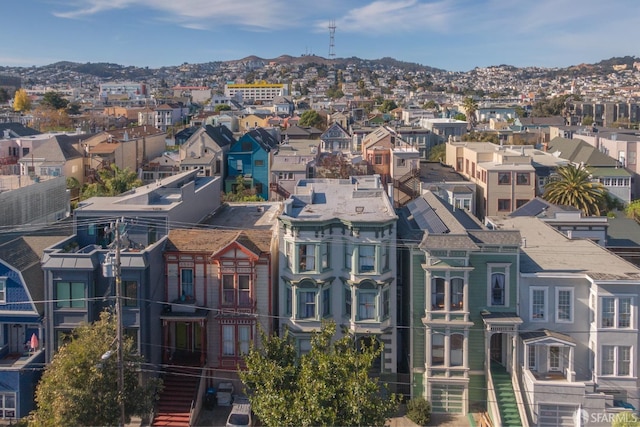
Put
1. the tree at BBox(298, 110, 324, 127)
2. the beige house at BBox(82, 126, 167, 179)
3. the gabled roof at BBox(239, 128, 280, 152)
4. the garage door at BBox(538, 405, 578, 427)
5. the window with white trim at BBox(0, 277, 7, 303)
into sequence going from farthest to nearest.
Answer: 1. the tree at BBox(298, 110, 324, 127)
2. the gabled roof at BBox(239, 128, 280, 152)
3. the beige house at BBox(82, 126, 167, 179)
4. the window with white trim at BBox(0, 277, 7, 303)
5. the garage door at BBox(538, 405, 578, 427)

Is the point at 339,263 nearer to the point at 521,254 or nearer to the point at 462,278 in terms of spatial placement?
the point at 462,278

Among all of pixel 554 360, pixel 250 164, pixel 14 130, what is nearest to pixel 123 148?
pixel 250 164

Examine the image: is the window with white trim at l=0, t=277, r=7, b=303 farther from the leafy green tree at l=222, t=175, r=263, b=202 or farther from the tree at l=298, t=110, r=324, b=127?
the tree at l=298, t=110, r=324, b=127

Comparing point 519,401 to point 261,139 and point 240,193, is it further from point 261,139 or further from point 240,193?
point 261,139

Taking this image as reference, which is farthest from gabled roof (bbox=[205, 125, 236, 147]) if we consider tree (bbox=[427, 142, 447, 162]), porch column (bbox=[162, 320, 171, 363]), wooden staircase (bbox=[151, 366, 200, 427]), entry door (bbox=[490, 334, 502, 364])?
entry door (bbox=[490, 334, 502, 364])

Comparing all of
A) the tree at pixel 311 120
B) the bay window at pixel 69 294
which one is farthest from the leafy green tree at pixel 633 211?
the tree at pixel 311 120
